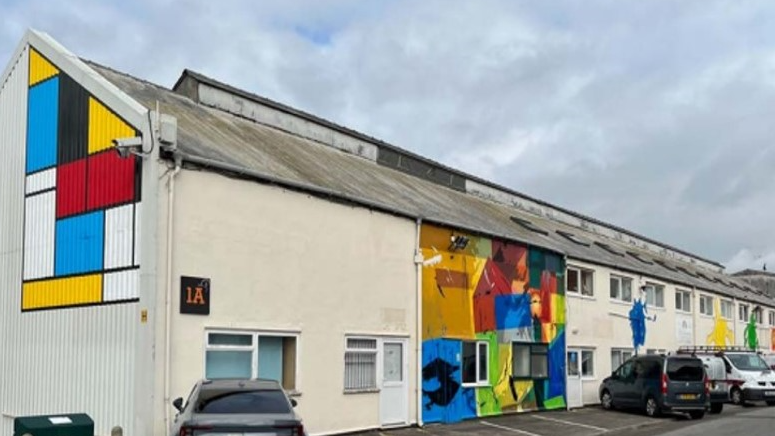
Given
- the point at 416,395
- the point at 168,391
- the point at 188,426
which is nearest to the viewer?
the point at 188,426

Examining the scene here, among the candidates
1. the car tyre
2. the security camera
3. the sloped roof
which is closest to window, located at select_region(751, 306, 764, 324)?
the sloped roof

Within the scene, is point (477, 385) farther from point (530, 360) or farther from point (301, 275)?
point (301, 275)

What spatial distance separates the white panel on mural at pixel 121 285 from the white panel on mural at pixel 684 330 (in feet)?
88.7

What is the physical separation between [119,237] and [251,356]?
10.5ft

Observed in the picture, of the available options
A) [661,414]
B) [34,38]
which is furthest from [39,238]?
[661,414]

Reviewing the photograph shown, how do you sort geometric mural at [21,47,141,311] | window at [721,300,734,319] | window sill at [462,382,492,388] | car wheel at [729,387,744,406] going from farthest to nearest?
window at [721,300,734,319] → car wheel at [729,387,744,406] → window sill at [462,382,492,388] → geometric mural at [21,47,141,311]

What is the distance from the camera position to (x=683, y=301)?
37188 mm

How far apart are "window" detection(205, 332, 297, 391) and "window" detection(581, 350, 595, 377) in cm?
1429

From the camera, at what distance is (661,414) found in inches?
968

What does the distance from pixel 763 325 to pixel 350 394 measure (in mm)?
39540

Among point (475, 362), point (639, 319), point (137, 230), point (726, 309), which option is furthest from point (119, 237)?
point (726, 309)

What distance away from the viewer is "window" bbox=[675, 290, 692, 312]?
36.4 m

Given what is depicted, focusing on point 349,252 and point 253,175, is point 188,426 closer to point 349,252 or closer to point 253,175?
point 253,175

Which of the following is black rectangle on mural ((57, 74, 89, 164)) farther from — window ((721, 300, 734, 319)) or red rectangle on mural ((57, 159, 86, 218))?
window ((721, 300, 734, 319))
